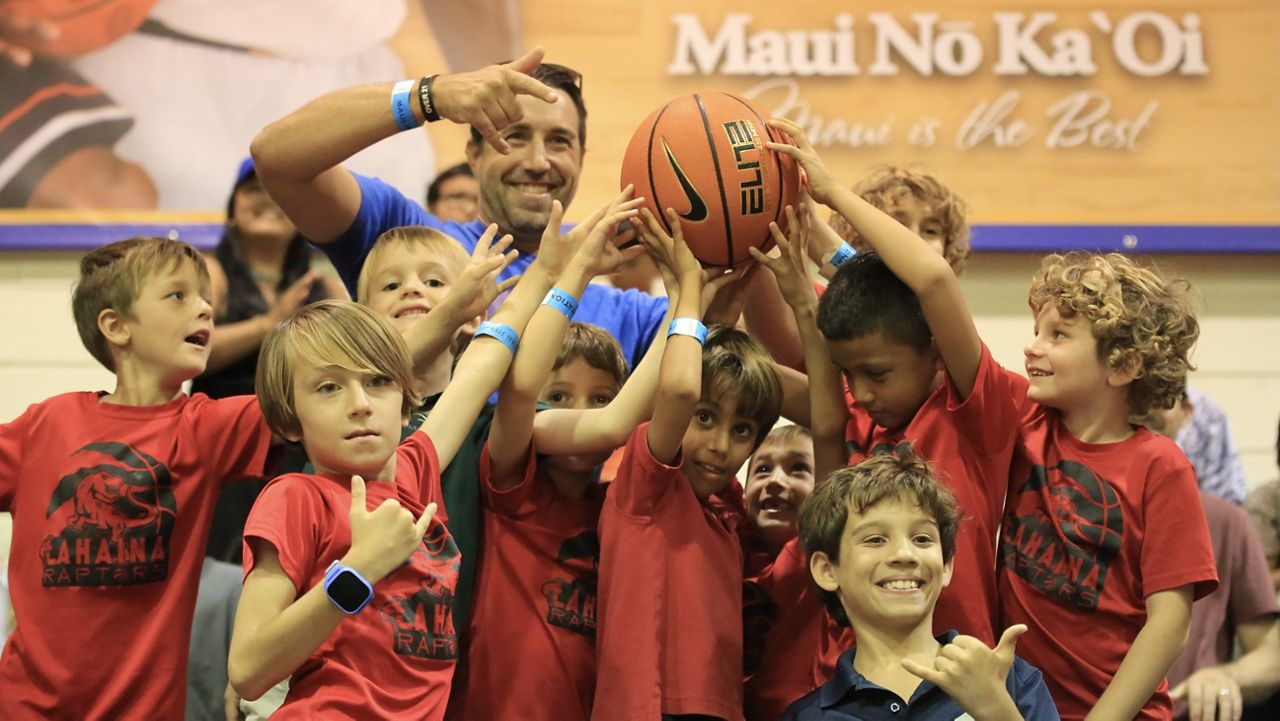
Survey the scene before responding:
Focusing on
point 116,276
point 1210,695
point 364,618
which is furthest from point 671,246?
point 1210,695

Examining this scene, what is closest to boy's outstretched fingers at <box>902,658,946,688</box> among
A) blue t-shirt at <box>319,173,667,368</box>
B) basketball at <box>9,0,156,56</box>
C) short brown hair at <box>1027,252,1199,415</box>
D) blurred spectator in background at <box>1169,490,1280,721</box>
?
short brown hair at <box>1027,252,1199,415</box>

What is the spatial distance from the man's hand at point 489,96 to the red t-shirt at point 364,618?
2.87 feet

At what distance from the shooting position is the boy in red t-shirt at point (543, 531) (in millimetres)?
2990

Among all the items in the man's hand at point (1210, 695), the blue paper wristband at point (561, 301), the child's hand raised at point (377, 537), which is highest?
the blue paper wristband at point (561, 301)

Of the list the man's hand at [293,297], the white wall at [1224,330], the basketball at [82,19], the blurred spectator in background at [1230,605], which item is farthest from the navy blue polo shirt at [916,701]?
the basketball at [82,19]

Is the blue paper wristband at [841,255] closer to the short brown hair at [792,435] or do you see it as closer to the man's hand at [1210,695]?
the short brown hair at [792,435]

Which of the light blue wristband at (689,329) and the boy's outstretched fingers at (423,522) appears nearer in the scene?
the boy's outstretched fingers at (423,522)

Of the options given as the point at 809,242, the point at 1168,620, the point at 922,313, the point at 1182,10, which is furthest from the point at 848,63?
the point at 1168,620

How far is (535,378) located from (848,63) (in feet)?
12.7

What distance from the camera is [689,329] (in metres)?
2.92

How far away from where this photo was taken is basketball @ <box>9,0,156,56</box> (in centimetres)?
612

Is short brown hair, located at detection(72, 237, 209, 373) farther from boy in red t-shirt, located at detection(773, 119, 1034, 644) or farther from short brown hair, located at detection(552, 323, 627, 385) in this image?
boy in red t-shirt, located at detection(773, 119, 1034, 644)

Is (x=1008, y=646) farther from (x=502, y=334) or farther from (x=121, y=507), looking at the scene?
(x=121, y=507)

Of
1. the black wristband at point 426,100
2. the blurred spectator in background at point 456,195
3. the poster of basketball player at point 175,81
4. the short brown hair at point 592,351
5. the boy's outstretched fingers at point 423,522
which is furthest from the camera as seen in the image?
the poster of basketball player at point 175,81
